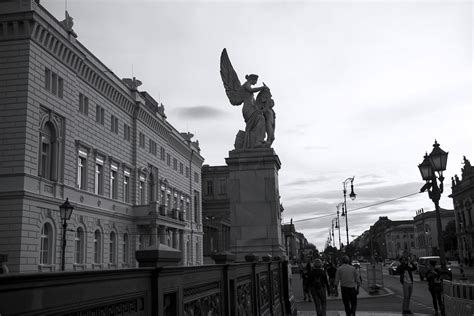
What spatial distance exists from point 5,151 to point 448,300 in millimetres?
27424

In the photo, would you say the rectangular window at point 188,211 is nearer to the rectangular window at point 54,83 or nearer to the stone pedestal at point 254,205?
the rectangular window at point 54,83

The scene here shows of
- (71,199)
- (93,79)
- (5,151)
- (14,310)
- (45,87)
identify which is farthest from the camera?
(93,79)

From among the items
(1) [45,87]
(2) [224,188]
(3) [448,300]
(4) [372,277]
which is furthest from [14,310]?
(2) [224,188]

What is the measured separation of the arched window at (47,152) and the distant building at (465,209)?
3019 inches

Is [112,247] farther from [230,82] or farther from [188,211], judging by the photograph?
[230,82]

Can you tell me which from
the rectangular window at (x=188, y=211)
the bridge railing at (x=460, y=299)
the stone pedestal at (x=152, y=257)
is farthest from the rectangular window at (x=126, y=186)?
the stone pedestal at (x=152, y=257)

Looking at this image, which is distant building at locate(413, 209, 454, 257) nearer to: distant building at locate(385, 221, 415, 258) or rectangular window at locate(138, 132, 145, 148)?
distant building at locate(385, 221, 415, 258)

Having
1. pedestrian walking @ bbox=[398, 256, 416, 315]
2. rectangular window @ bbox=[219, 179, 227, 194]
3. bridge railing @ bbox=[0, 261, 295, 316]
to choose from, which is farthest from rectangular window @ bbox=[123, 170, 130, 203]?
rectangular window @ bbox=[219, 179, 227, 194]

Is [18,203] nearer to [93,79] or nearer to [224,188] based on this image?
[93,79]

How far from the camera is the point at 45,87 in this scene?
32.6 metres

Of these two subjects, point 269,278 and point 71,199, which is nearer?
point 269,278

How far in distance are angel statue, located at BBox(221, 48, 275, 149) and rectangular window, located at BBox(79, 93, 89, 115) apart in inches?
1046

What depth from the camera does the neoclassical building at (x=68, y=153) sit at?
2945 cm

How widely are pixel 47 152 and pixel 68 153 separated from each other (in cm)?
216
